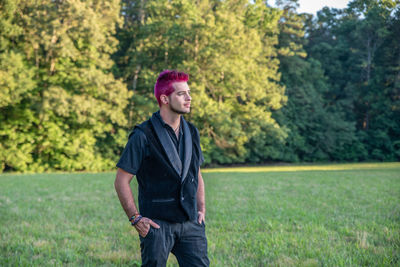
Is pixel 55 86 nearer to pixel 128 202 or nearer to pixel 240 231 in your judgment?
pixel 240 231

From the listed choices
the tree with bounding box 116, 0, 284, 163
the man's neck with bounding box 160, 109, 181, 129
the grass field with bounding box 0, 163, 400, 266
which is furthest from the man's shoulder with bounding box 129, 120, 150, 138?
the tree with bounding box 116, 0, 284, 163

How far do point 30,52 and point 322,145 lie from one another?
30.9 m

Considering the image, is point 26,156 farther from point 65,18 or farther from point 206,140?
point 206,140

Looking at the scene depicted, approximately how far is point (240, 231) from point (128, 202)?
13.1 feet

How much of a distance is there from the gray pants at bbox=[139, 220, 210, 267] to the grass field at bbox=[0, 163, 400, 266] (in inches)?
64.3

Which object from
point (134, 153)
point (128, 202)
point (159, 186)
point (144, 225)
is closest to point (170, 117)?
point (134, 153)

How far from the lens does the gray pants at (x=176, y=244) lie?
2725mm

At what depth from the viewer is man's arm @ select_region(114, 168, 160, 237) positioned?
269 centimetres

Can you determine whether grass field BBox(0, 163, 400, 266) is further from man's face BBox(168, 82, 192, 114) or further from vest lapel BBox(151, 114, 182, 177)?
man's face BBox(168, 82, 192, 114)

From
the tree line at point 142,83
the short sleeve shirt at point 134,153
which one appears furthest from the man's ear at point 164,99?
the tree line at point 142,83

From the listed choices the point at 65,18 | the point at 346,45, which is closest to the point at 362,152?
the point at 346,45

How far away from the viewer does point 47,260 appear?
469 cm

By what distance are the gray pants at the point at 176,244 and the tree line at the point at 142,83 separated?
1844cm

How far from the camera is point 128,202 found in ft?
8.87
